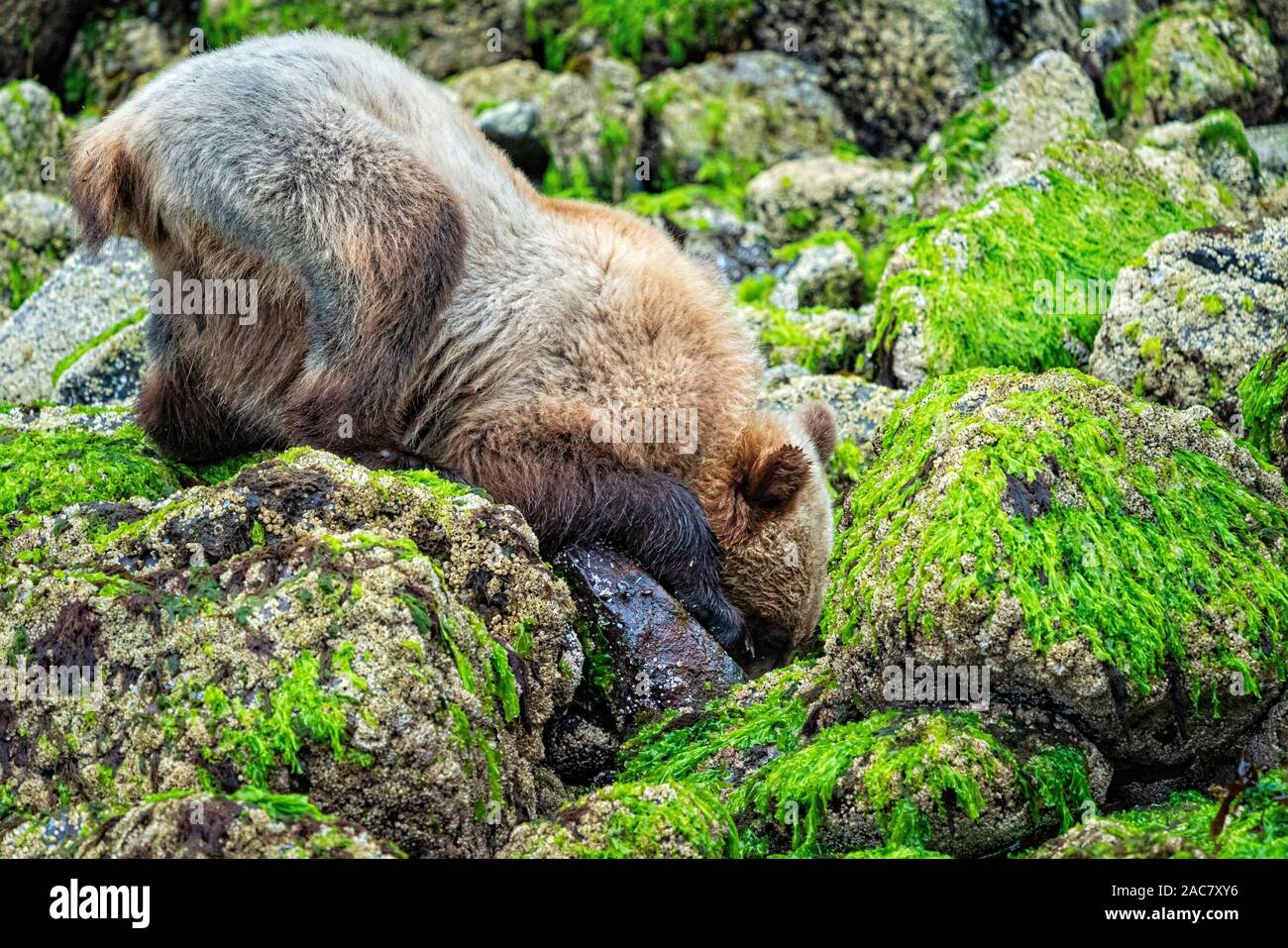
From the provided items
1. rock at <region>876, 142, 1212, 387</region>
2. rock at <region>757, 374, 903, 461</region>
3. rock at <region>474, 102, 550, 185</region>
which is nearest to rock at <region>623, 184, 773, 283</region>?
rock at <region>474, 102, 550, 185</region>

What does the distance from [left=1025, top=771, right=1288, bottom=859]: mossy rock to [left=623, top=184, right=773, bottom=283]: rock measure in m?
6.90

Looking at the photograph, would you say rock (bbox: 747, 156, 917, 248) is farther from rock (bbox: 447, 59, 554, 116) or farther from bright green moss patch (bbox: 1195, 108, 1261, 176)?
rock (bbox: 447, 59, 554, 116)

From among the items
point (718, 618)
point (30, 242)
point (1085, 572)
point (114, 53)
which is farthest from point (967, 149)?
point (114, 53)

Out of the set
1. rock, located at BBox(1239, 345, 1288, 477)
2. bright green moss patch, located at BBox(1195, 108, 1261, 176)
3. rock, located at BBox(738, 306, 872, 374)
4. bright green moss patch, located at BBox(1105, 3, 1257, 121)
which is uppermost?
bright green moss patch, located at BBox(1105, 3, 1257, 121)

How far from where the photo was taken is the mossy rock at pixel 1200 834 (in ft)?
13.2

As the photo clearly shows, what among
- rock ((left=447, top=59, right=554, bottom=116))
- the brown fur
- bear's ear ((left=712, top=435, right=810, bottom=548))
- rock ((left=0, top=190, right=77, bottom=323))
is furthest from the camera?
rock ((left=447, top=59, right=554, bottom=116))

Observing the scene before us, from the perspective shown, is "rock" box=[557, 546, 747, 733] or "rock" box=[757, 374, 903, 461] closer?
"rock" box=[557, 546, 747, 733]

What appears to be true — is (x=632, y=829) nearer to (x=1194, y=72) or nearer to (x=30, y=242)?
(x=30, y=242)

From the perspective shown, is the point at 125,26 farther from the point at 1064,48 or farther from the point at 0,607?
the point at 0,607

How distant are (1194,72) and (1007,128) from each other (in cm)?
275

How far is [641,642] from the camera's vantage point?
595 centimetres

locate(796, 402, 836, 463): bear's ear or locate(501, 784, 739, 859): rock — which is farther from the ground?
locate(796, 402, 836, 463): bear's ear

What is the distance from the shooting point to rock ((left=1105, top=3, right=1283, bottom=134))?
12.6m
